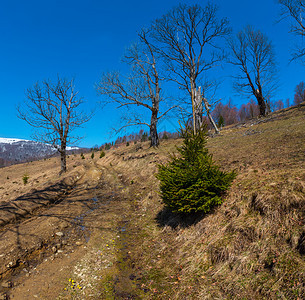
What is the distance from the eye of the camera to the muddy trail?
150 inches

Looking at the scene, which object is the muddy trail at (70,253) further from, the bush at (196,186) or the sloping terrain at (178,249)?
the bush at (196,186)

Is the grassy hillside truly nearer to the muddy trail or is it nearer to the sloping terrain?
the sloping terrain

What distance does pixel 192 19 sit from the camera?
53.4ft

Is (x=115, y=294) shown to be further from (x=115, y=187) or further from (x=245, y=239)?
(x=115, y=187)

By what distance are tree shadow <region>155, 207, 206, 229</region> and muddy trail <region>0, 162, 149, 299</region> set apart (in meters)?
1.09

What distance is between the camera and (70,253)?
5188mm

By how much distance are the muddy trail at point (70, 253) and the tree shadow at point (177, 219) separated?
1087 mm

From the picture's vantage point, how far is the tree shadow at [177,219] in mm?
5561

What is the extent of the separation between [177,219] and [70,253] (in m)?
3.63

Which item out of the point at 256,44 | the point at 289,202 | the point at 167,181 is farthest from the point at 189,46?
the point at 289,202

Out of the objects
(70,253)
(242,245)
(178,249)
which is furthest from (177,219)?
(70,253)

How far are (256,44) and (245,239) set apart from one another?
3026cm

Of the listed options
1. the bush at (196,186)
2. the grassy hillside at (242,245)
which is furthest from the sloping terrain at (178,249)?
the bush at (196,186)

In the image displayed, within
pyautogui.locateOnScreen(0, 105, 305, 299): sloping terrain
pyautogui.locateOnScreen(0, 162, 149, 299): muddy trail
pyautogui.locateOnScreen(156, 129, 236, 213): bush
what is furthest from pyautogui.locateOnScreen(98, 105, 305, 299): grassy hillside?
pyautogui.locateOnScreen(0, 162, 149, 299): muddy trail
